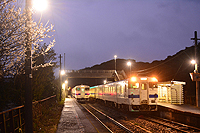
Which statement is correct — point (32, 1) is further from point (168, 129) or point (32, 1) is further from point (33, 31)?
point (168, 129)

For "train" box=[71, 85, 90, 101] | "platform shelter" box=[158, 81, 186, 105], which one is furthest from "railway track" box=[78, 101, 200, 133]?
"train" box=[71, 85, 90, 101]

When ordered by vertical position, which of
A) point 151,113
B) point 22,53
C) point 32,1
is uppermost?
point 32,1

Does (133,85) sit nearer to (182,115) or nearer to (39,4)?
(182,115)

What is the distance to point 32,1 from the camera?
6762 mm

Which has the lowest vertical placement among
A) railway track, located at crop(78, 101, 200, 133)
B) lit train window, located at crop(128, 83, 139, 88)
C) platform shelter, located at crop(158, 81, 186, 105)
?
railway track, located at crop(78, 101, 200, 133)

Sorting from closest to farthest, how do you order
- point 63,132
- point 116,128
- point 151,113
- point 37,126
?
point 37,126, point 63,132, point 116,128, point 151,113

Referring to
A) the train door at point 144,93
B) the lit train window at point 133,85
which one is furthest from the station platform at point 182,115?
the lit train window at point 133,85

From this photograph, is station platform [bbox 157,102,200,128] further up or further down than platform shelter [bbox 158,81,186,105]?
further down

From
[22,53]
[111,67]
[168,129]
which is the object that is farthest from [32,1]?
[111,67]

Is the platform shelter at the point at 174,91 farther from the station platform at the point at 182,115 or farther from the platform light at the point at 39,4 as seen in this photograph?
the platform light at the point at 39,4

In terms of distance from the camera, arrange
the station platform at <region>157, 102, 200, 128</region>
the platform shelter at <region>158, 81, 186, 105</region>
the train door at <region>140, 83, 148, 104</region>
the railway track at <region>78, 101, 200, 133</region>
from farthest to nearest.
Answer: the platform shelter at <region>158, 81, 186, 105</region> → the train door at <region>140, 83, 148, 104</region> → the station platform at <region>157, 102, 200, 128</region> → the railway track at <region>78, 101, 200, 133</region>

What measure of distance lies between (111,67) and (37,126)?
155 m

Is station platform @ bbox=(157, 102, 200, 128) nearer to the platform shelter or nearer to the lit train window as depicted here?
the lit train window

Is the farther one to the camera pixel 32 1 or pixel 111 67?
pixel 111 67
